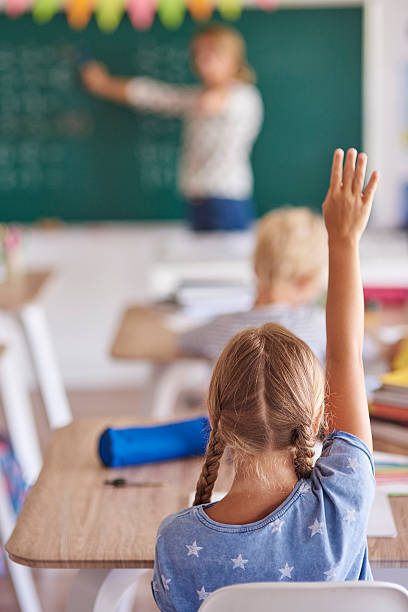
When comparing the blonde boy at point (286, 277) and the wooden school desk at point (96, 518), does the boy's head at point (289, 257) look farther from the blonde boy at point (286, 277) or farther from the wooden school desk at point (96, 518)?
the wooden school desk at point (96, 518)

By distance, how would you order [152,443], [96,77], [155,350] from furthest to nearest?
[96,77] → [155,350] → [152,443]

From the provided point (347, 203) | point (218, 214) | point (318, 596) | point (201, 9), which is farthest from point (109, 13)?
point (318, 596)

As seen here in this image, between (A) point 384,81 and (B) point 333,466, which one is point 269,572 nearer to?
(B) point 333,466

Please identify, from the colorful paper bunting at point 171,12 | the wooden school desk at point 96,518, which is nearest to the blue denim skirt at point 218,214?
the colorful paper bunting at point 171,12

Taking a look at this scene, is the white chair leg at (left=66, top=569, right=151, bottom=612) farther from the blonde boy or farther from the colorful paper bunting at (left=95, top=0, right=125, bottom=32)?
the colorful paper bunting at (left=95, top=0, right=125, bottom=32)

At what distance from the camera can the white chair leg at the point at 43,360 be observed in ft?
10.0

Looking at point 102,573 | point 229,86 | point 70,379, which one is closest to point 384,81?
point 229,86

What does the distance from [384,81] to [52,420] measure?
2.44 m

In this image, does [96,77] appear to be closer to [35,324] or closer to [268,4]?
[268,4]

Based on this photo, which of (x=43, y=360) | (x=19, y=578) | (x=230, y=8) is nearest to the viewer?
(x=19, y=578)

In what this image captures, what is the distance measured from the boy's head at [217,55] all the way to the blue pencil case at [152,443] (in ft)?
9.43

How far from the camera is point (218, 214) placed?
429 cm

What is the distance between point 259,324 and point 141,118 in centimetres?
270

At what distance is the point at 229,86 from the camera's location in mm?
4234
